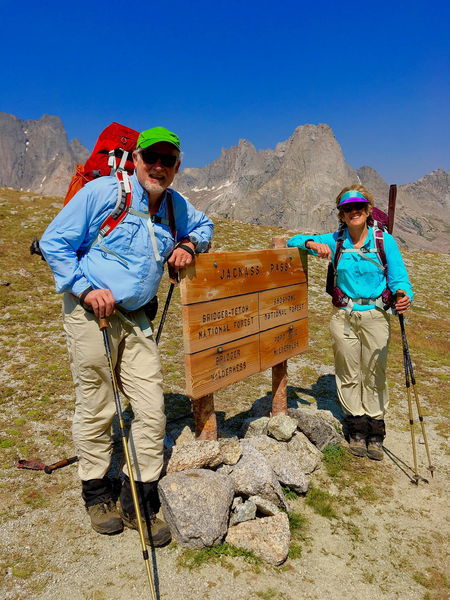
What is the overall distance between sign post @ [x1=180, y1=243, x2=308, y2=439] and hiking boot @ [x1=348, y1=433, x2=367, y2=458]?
1316 millimetres

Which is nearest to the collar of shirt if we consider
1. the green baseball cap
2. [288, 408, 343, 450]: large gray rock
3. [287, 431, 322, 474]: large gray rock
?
[288, 408, 343, 450]: large gray rock

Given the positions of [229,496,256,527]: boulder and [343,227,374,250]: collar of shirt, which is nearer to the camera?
[229,496,256,527]: boulder

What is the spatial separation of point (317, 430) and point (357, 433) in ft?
2.49

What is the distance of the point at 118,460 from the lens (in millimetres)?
6547

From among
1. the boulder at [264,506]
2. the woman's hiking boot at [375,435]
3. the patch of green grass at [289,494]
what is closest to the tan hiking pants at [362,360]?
the woman's hiking boot at [375,435]

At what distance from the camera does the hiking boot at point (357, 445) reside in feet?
23.8

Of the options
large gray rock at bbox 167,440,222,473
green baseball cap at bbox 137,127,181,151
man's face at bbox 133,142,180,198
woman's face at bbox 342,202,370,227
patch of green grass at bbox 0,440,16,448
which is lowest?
patch of green grass at bbox 0,440,16,448

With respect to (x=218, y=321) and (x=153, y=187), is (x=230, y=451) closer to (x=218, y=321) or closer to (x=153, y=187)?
(x=218, y=321)

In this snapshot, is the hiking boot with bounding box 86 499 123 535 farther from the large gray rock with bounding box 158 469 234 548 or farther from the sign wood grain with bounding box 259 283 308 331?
the sign wood grain with bounding box 259 283 308 331

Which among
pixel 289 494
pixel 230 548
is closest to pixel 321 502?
pixel 289 494

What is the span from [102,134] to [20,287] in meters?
13.1

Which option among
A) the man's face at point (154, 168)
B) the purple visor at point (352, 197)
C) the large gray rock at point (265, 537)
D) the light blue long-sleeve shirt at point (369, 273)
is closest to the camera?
the man's face at point (154, 168)

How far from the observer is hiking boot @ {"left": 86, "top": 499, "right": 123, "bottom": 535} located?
16.8ft

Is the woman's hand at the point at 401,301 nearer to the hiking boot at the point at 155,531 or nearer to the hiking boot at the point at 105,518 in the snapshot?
the hiking boot at the point at 155,531
